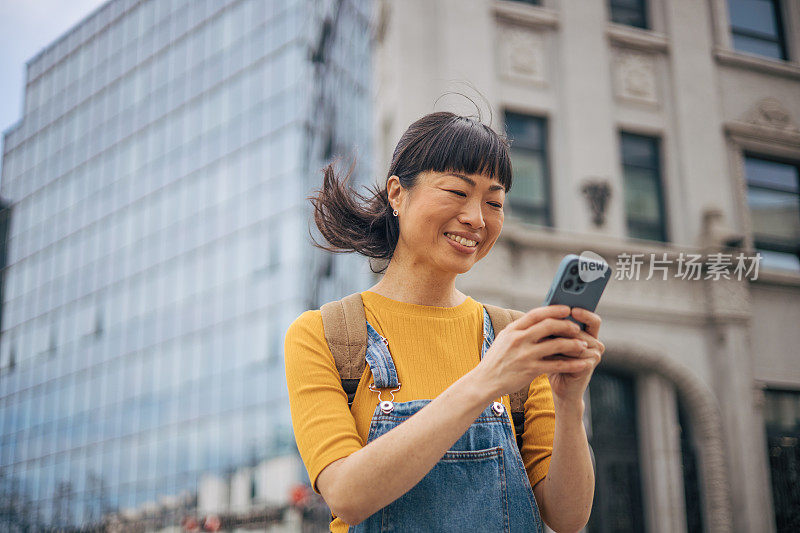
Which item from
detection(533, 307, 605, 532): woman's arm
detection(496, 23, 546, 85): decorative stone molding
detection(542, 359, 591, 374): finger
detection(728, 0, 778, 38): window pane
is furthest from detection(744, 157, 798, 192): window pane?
detection(542, 359, 591, 374): finger

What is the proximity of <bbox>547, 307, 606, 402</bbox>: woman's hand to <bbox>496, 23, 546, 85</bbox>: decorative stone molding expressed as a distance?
10.2 meters

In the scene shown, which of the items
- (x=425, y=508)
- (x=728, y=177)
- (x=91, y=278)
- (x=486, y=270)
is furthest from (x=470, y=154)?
(x=91, y=278)

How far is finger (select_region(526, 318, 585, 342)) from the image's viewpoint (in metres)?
1.43

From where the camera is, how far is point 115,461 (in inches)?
1447

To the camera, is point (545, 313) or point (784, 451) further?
point (784, 451)

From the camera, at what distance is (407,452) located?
1.47m

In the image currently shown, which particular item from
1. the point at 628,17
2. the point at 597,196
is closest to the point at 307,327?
the point at 597,196

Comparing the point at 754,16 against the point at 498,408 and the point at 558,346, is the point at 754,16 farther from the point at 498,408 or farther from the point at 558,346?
the point at 558,346

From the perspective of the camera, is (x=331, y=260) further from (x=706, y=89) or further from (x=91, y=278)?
(x=91, y=278)

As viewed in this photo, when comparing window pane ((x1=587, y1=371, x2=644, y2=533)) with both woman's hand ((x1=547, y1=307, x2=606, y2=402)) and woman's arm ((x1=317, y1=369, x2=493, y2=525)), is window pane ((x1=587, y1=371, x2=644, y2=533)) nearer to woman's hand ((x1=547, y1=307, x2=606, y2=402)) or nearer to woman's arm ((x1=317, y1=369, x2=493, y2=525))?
woman's hand ((x1=547, y1=307, x2=606, y2=402))

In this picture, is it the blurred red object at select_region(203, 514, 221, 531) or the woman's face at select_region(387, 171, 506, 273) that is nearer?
the woman's face at select_region(387, 171, 506, 273)

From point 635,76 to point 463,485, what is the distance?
11.5 metres

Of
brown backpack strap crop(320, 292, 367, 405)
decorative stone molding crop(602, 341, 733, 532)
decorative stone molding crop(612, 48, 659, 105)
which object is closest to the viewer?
brown backpack strap crop(320, 292, 367, 405)

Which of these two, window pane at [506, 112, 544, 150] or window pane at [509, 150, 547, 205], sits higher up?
window pane at [506, 112, 544, 150]
